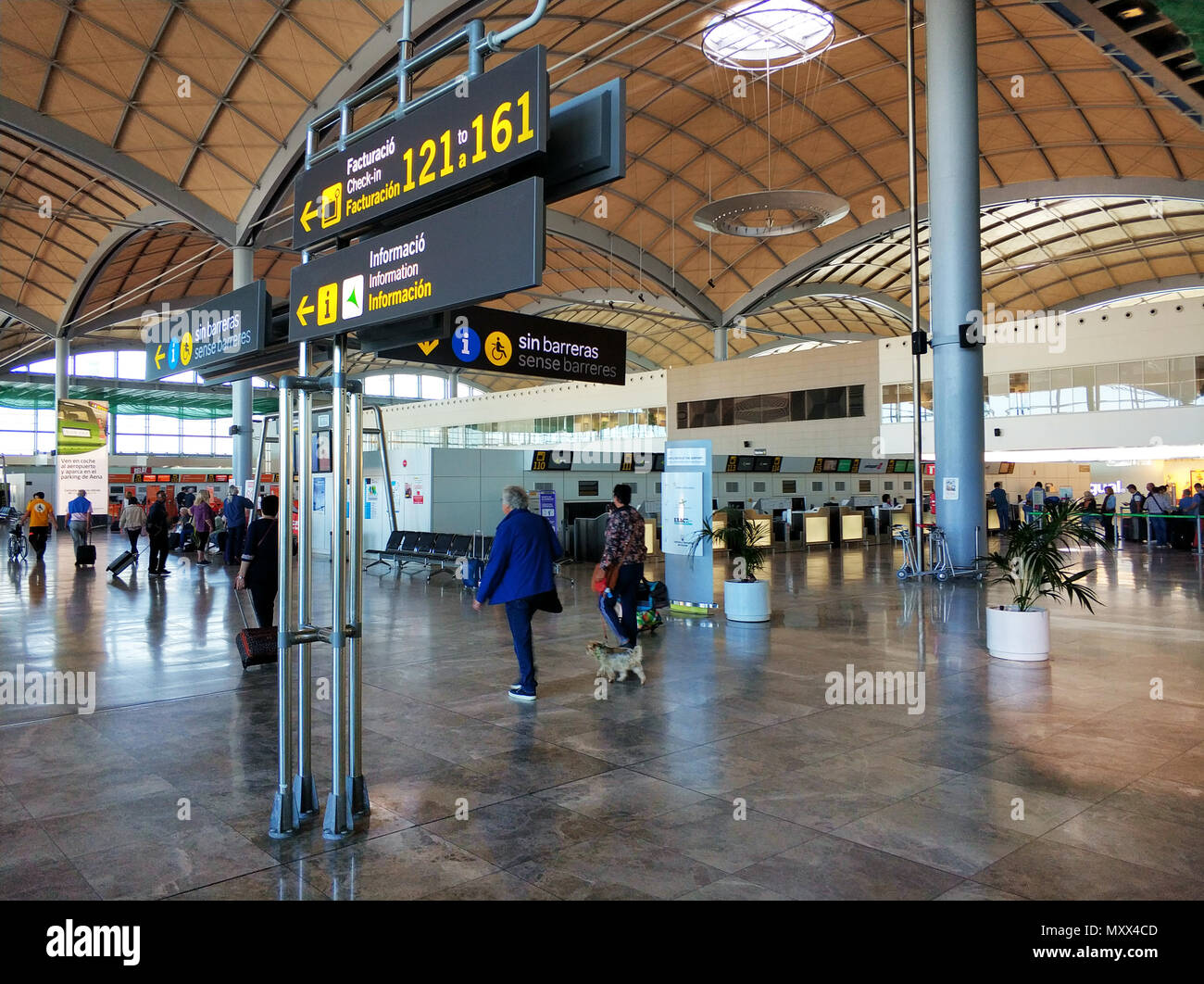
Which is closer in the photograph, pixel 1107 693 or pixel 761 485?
pixel 1107 693

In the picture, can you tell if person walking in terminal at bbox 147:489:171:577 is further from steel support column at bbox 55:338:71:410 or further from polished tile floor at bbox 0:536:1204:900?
steel support column at bbox 55:338:71:410

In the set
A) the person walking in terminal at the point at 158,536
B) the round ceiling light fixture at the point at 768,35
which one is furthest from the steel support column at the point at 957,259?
the person walking in terminal at the point at 158,536

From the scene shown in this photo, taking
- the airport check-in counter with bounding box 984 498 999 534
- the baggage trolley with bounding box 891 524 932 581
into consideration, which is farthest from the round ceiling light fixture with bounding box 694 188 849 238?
the airport check-in counter with bounding box 984 498 999 534

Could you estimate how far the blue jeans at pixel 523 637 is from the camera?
6.81m

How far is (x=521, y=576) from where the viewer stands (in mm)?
6715

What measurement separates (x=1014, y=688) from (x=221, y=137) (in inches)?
997

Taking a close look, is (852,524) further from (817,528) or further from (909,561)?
(909,561)

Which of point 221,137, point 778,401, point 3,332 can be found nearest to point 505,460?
point 221,137

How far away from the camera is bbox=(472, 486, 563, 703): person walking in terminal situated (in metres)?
6.71

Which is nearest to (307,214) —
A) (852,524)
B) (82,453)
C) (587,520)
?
(587,520)

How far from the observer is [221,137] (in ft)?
79.7

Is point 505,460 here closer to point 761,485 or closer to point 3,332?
point 761,485

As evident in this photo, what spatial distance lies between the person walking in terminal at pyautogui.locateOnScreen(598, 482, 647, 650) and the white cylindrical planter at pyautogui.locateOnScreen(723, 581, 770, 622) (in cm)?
248

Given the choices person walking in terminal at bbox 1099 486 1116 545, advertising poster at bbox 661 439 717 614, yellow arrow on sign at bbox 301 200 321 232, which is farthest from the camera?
person walking in terminal at bbox 1099 486 1116 545
